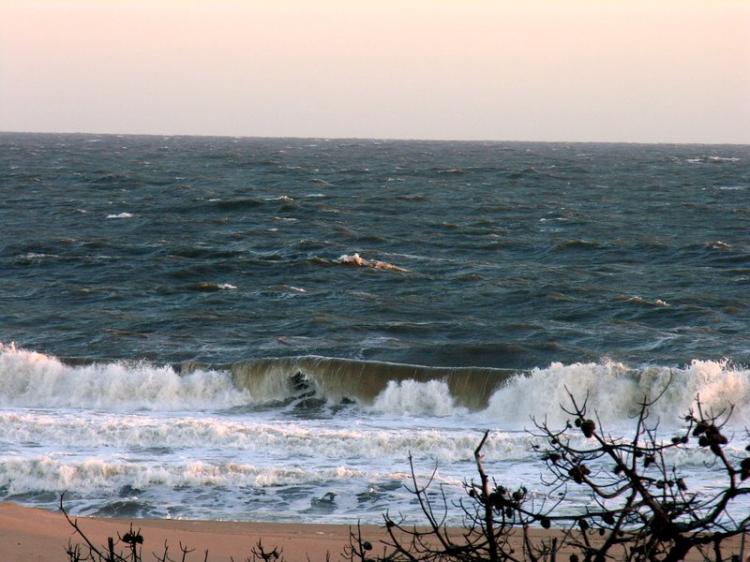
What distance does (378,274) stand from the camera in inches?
1167

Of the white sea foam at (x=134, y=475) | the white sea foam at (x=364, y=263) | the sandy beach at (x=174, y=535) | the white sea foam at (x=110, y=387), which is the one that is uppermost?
the white sea foam at (x=364, y=263)

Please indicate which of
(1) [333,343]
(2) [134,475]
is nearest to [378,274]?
(1) [333,343]

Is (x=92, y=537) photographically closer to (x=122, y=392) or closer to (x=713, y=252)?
(x=122, y=392)

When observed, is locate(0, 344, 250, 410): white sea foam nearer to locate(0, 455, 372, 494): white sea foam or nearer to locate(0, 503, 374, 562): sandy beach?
locate(0, 455, 372, 494): white sea foam

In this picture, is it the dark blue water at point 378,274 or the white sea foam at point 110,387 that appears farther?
the dark blue water at point 378,274

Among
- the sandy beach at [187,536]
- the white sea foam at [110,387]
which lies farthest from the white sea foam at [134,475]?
the white sea foam at [110,387]

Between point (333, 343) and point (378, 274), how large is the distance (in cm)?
810

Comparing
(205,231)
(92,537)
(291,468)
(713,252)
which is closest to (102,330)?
(291,468)

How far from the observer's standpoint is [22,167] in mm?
72938

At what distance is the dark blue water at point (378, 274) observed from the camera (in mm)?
21656

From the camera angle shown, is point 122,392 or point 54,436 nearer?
point 54,436

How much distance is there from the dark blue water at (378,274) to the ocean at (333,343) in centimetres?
11

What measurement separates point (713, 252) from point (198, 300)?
16.7 m

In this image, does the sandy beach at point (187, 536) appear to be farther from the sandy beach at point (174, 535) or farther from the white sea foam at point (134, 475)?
the white sea foam at point (134, 475)
